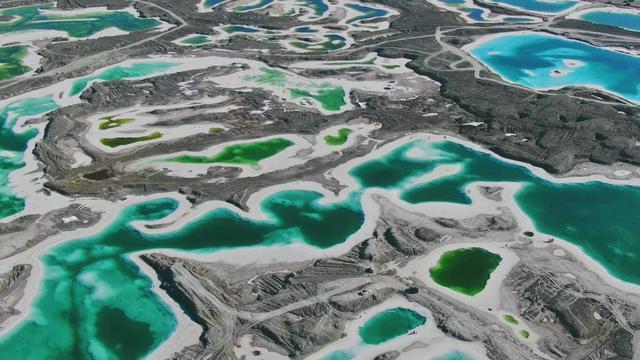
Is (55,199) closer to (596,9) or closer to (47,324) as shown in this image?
(47,324)

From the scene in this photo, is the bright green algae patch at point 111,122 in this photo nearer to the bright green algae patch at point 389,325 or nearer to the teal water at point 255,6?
the bright green algae patch at point 389,325

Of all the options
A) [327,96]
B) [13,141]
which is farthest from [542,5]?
[13,141]

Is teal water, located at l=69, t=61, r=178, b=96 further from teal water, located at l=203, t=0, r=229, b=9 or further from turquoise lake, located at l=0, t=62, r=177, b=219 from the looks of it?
teal water, located at l=203, t=0, r=229, b=9

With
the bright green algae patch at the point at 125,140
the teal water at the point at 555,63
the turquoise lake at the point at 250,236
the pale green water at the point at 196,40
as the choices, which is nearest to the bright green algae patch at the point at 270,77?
the pale green water at the point at 196,40

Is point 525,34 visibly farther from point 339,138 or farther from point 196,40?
point 196,40

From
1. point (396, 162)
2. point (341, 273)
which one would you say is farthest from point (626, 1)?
point (341, 273)

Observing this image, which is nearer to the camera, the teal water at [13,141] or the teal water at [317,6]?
the teal water at [13,141]

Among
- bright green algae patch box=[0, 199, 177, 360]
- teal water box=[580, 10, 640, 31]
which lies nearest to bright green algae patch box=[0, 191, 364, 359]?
bright green algae patch box=[0, 199, 177, 360]
